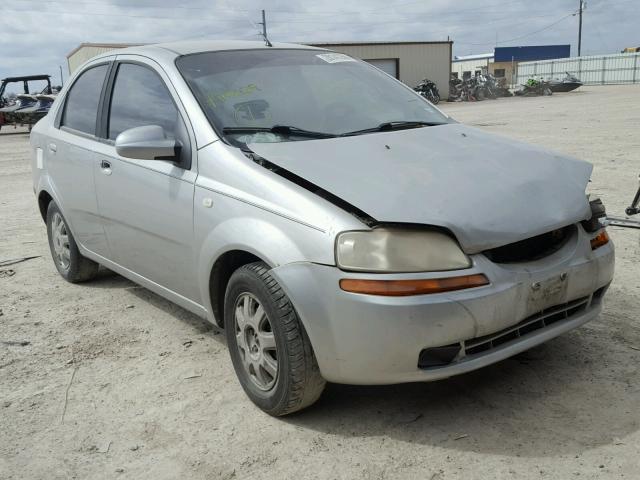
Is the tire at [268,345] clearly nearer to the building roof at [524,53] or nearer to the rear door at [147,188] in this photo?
the rear door at [147,188]

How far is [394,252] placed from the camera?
8.38 feet

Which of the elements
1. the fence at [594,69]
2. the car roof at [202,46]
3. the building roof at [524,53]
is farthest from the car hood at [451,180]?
the building roof at [524,53]

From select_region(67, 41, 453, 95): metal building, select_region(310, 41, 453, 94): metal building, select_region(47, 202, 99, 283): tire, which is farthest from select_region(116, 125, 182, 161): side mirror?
select_region(310, 41, 453, 94): metal building

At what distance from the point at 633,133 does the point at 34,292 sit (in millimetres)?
12276

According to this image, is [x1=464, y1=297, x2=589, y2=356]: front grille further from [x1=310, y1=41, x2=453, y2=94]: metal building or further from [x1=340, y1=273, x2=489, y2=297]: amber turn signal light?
[x1=310, y1=41, x2=453, y2=94]: metal building

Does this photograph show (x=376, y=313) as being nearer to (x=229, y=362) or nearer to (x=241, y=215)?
(x=241, y=215)

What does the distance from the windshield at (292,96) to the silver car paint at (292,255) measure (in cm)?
12

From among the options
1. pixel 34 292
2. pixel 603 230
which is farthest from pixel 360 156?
pixel 34 292

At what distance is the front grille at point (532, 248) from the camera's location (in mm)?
2760

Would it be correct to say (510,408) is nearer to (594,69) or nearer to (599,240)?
(599,240)

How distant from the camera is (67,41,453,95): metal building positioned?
4066 cm

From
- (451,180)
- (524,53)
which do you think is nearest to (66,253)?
(451,180)

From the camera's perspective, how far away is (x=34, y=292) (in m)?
5.06

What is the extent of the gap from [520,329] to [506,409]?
391mm
